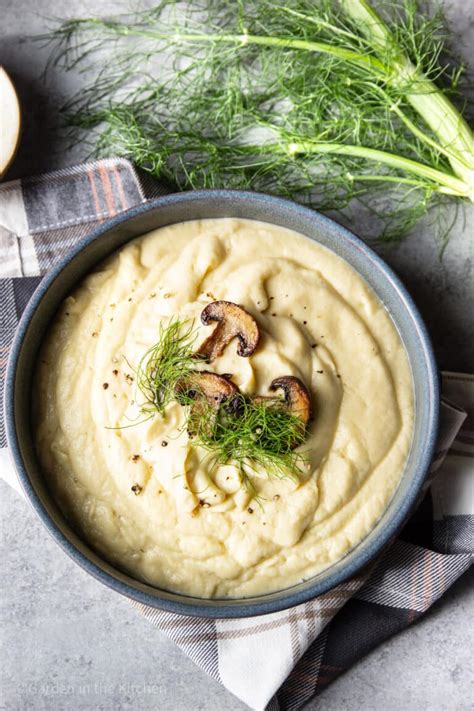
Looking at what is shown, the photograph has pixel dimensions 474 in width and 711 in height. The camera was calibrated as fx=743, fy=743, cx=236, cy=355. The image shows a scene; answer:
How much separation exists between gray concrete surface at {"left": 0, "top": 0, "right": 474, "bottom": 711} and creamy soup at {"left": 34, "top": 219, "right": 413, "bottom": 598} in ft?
2.21

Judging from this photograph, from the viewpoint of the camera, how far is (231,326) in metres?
3.08

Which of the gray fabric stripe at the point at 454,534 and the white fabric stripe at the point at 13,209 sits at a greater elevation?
the white fabric stripe at the point at 13,209

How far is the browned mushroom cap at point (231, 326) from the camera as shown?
3.08 m

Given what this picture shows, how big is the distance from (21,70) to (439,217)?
2.39 meters

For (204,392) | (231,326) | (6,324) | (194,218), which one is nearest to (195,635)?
(204,392)

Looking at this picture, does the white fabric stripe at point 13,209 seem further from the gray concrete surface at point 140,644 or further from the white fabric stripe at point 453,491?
the white fabric stripe at point 453,491

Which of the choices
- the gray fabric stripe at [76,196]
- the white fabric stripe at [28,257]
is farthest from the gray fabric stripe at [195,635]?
the gray fabric stripe at [76,196]

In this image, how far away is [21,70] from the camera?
13.3ft

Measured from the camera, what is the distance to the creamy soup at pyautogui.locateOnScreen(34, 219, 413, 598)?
3109 mm

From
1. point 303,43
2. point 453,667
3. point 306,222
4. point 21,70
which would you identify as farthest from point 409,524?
point 21,70

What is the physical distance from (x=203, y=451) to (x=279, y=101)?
200 cm

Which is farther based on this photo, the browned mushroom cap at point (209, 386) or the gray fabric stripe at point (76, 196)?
the gray fabric stripe at point (76, 196)

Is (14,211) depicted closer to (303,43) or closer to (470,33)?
(303,43)

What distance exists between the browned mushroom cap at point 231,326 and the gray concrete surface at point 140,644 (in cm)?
120
